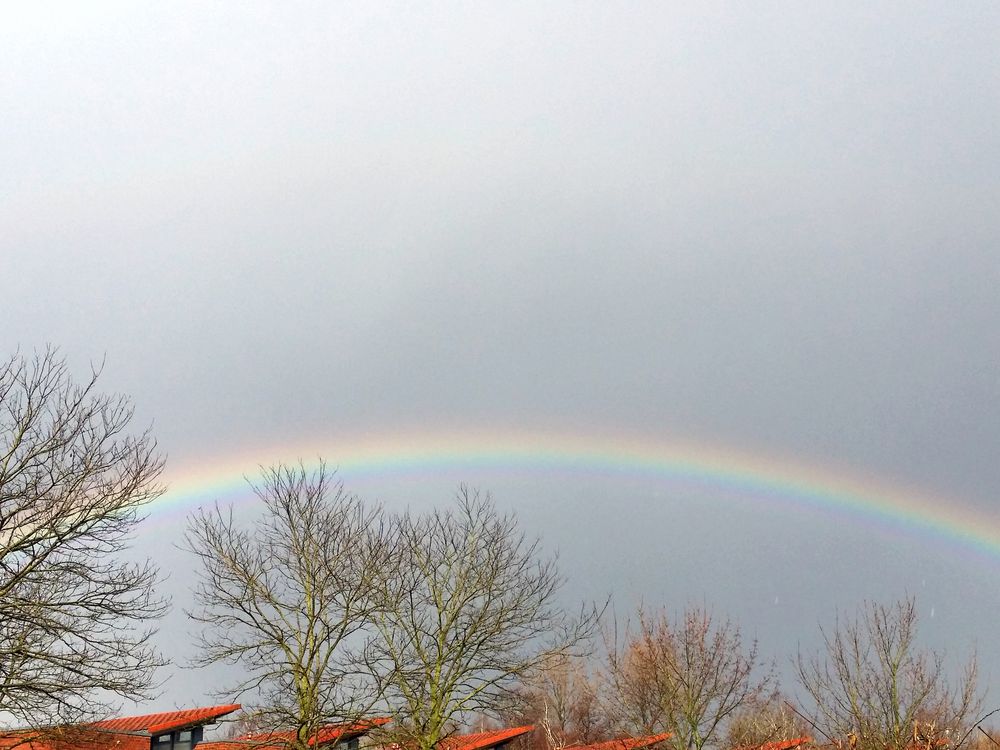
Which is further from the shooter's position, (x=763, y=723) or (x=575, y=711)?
(x=575, y=711)

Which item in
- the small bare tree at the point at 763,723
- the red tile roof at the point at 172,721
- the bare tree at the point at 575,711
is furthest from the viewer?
the bare tree at the point at 575,711

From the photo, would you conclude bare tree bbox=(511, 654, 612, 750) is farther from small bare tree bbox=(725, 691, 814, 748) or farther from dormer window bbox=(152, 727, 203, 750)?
dormer window bbox=(152, 727, 203, 750)

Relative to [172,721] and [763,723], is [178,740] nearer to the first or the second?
[172,721]

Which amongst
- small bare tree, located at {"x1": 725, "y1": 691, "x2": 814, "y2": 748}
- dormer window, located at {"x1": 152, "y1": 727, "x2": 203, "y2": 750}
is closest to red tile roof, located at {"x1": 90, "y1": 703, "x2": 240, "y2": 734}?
dormer window, located at {"x1": 152, "y1": 727, "x2": 203, "y2": 750}

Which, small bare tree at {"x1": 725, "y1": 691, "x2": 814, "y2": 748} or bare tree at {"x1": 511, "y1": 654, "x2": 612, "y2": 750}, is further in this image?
bare tree at {"x1": 511, "y1": 654, "x2": 612, "y2": 750}

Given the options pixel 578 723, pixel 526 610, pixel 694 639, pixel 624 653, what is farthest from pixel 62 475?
pixel 578 723

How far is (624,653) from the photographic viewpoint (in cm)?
4672

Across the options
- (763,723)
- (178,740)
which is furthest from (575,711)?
(178,740)

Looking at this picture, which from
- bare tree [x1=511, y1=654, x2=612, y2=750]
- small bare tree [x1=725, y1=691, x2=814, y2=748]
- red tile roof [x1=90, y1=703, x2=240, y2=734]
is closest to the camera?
red tile roof [x1=90, y1=703, x2=240, y2=734]

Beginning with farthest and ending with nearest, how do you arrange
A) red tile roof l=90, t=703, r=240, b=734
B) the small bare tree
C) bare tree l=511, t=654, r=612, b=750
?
bare tree l=511, t=654, r=612, b=750 → the small bare tree → red tile roof l=90, t=703, r=240, b=734

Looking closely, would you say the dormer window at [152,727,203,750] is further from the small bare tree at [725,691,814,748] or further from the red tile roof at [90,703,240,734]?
the small bare tree at [725,691,814,748]

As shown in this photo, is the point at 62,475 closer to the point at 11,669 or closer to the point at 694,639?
the point at 11,669

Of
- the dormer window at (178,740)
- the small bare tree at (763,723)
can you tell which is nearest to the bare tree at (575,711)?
the small bare tree at (763,723)

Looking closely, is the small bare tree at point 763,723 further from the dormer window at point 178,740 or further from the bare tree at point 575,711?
the dormer window at point 178,740
